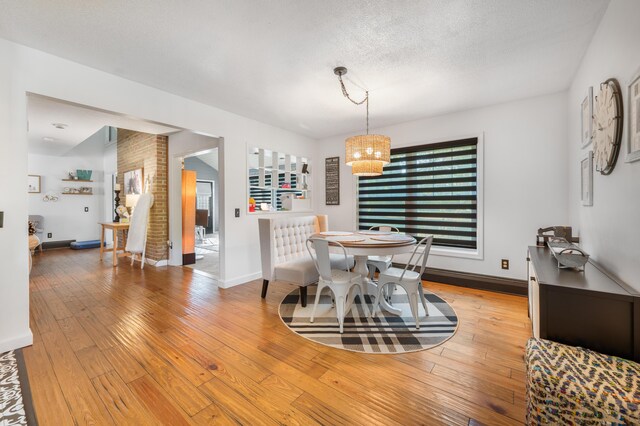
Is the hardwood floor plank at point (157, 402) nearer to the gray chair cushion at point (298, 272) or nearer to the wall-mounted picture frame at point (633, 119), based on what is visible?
the gray chair cushion at point (298, 272)

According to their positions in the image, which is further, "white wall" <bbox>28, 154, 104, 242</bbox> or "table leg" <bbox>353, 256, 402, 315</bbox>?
"white wall" <bbox>28, 154, 104, 242</bbox>

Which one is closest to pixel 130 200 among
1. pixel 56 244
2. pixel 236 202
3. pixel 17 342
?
pixel 56 244

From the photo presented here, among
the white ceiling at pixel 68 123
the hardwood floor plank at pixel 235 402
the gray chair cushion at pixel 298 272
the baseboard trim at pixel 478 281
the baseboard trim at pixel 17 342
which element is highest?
the white ceiling at pixel 68 123

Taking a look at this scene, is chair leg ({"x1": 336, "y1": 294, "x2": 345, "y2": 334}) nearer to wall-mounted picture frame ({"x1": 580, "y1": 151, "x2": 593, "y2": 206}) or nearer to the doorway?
wall-mounted picture frame ({"x1": 580, "y1": 151, "x2": 593, "y2": 206})

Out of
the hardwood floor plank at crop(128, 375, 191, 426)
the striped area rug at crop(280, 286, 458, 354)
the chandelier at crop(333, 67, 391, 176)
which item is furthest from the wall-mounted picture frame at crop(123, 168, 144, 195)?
the hardwood floor plank at crop(128, 375, 191, 426)

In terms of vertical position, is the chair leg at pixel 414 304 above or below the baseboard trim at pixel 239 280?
above

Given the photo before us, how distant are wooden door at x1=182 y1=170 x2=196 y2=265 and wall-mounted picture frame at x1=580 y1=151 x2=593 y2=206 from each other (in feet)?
18.3

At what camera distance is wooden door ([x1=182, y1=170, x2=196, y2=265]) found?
5102mm

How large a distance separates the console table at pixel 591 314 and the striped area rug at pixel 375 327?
1.00 meters

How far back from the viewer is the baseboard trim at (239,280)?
373cm

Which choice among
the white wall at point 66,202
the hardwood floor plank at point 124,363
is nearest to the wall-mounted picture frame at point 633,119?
the hardwood floor plank at point 124,363

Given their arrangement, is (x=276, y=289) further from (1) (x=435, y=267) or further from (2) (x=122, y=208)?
(2) (x=122, y=208)

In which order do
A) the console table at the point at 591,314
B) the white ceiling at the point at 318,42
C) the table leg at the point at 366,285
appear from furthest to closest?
the table leg at the point at 366,285
the white ceiling at the point at 318,42
the console table at the point at 591,314

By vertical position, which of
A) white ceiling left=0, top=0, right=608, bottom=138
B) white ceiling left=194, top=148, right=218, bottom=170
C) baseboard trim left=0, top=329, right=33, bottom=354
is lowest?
baseboard trim left=0, top=329, right=33, bottom=354
